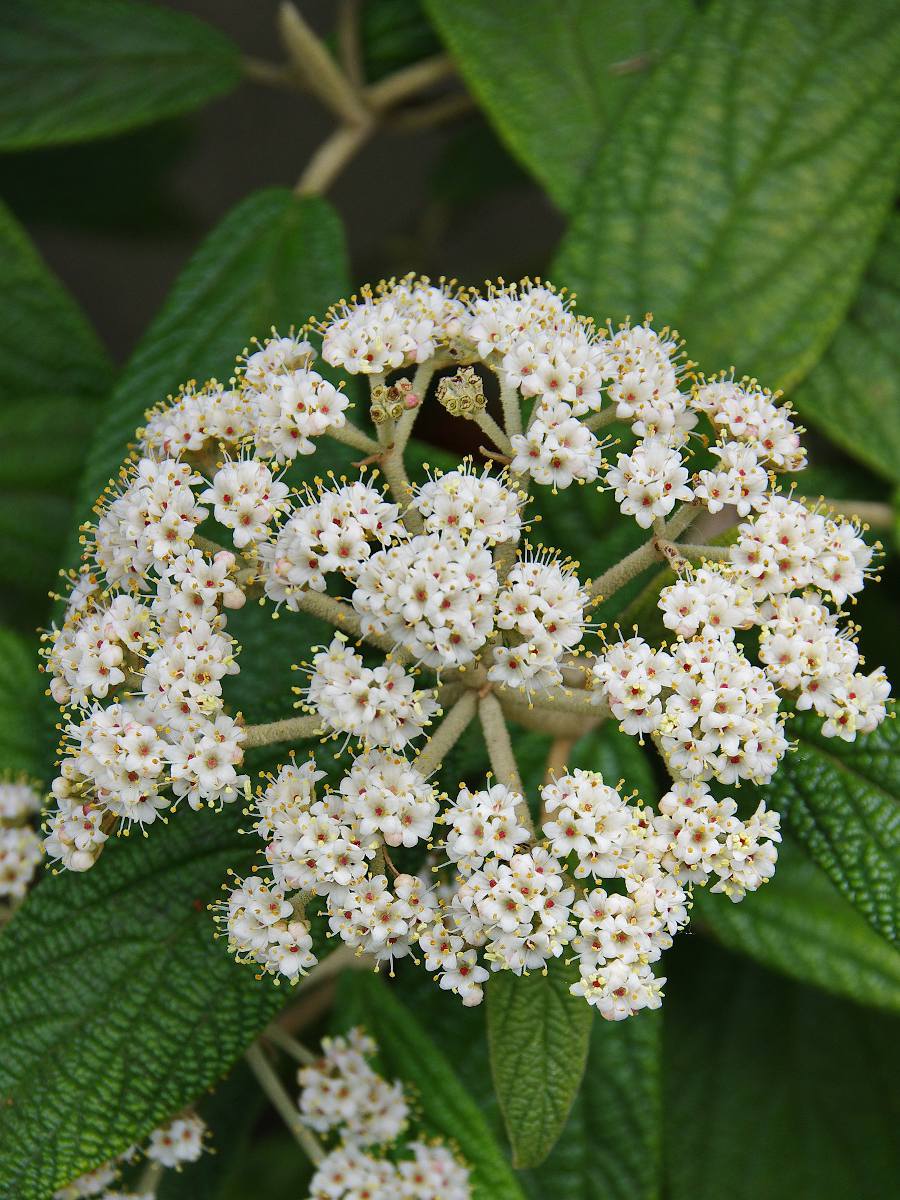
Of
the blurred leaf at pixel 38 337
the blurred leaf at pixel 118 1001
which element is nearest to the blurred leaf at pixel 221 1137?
the blurred leaf at pixel 118 1001

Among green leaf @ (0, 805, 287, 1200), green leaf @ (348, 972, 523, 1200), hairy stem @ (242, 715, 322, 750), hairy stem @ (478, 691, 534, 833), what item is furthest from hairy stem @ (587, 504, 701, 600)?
green leaf @ (348, 972, 523, 1200)

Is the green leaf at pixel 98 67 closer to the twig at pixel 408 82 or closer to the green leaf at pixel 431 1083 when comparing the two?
the twig at pixel 408 82

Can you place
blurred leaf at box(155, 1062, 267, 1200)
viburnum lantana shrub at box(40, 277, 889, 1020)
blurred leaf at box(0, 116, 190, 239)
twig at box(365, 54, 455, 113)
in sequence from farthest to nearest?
blurred leaf at box(0, 116, 190, 239), twig at box(365, 54, 455, 113), blurred leaf at box(155, 1062, 267, 1200), viburnum lantana shrub at box(40, 277, 889, 1020)

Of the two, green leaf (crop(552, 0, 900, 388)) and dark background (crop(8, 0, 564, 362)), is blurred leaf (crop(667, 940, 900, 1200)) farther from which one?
dark background (crop(8, 0, 564, 362))

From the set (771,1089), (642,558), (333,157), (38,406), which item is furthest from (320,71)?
(771,1089)

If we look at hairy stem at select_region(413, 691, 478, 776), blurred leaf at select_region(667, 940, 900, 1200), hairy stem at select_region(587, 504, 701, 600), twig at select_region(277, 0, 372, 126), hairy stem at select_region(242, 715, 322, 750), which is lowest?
blurred leaf at select_region(667, 940, 900, 1200)

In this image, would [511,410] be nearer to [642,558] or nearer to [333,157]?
[642,558]

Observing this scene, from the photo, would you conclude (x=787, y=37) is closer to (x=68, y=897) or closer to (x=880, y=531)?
(x=880, y=531)
